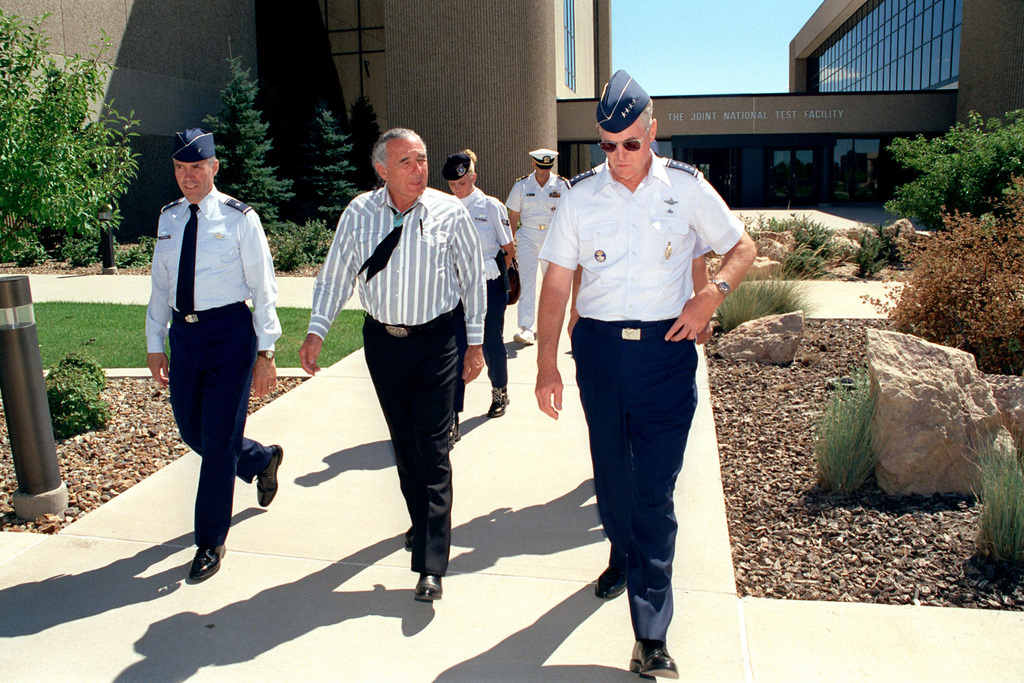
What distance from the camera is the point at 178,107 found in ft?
77.2

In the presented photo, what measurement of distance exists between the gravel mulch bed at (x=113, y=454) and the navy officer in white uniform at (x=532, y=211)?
2.60 meters

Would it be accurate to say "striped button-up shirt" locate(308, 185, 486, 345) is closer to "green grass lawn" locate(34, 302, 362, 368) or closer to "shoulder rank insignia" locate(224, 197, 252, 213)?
"shoulder rank insignia" locate(224, 197, 252, 213)

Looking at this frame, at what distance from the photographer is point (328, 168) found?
2461 centimetres

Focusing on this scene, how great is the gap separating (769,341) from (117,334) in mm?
6906

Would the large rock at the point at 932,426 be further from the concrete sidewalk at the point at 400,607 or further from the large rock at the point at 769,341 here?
the large rock at the point at 769,341

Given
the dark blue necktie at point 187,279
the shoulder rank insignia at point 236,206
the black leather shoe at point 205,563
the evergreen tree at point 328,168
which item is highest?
the evergreen tree at point 328,168

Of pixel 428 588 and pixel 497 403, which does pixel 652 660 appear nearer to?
pixel 428 588

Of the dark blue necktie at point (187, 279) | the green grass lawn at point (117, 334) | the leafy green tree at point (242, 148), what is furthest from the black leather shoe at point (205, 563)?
the leafy green tree at point (242, 148)

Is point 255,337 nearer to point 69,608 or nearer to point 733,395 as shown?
point 69,608

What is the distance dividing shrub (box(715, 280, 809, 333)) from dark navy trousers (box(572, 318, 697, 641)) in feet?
18.0

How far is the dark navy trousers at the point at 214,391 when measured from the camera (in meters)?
3.90

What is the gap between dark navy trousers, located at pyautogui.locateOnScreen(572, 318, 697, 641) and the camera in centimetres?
313

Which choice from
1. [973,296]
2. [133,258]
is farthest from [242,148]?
[973,296]

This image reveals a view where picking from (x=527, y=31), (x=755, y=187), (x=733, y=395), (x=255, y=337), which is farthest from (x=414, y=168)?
(x=755, y=187)
